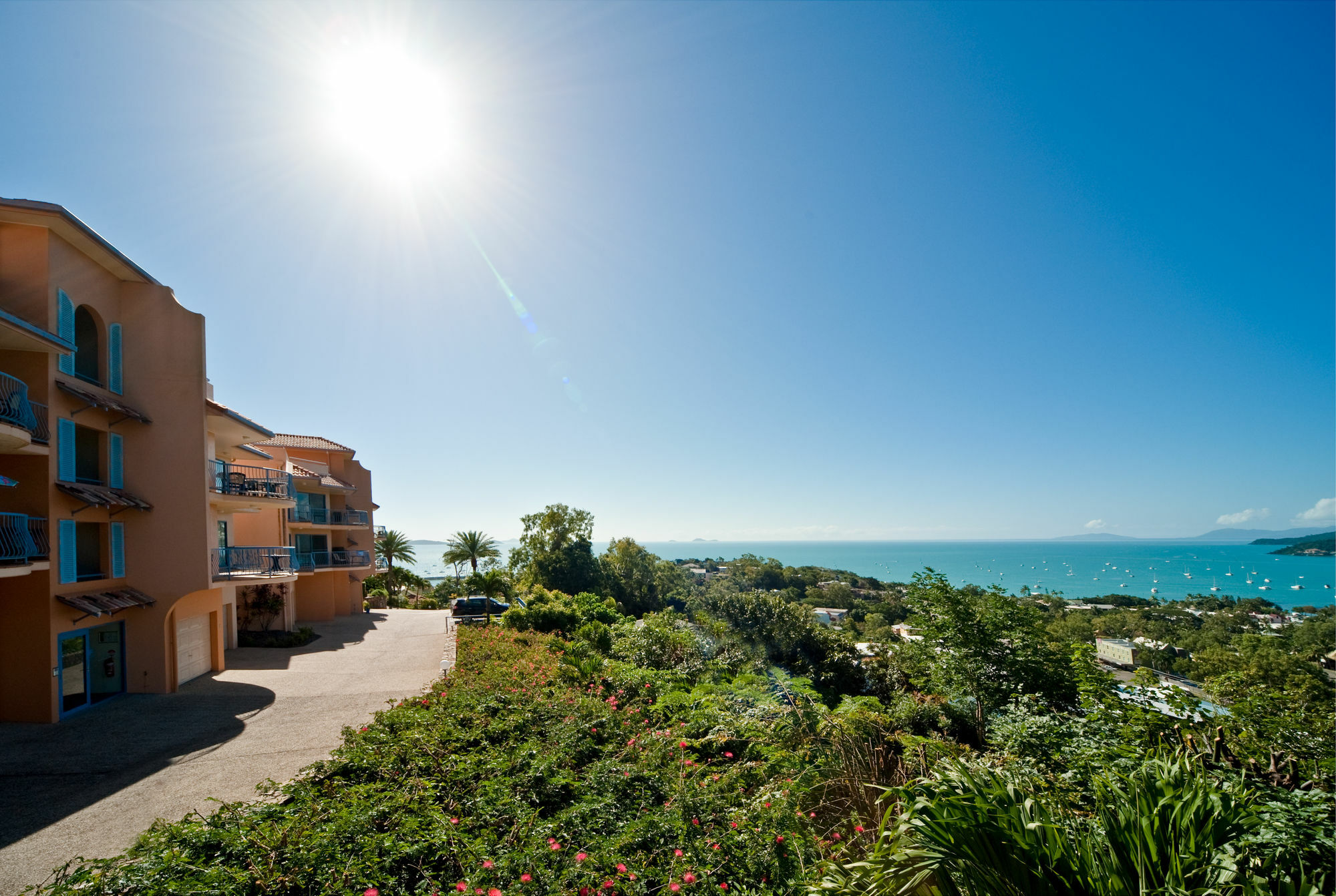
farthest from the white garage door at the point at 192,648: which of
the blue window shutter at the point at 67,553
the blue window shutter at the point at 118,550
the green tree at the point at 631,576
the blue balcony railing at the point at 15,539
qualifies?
the green tree at the point at 631,576

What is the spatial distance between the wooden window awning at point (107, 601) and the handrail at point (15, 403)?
11.6ft

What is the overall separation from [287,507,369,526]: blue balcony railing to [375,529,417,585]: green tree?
12.3 metres

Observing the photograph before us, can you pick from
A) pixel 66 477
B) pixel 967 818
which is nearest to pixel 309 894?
pixel 967 818

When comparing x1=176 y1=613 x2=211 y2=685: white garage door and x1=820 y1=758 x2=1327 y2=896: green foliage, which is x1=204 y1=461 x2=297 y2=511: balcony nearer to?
x1=176 y1=613 x2=211 y2=685: white garage door

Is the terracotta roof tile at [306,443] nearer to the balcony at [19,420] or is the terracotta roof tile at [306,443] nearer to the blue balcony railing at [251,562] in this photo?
the blue balcony railing at [251,562]

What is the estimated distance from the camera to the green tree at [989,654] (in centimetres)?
1104

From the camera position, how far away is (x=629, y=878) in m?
4.64

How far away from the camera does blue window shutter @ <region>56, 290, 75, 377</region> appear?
11102mm

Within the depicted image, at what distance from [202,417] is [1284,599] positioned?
110785 millimetres

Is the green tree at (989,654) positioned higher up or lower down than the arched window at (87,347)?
lower down

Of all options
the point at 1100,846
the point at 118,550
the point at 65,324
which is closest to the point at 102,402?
the point at 65,324

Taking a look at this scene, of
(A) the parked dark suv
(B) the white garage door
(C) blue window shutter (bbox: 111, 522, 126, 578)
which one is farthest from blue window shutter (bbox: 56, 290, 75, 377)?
(A) the parked dark suv

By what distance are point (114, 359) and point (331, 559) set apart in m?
15.0

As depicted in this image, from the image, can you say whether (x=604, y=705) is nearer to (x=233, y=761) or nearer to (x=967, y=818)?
(x=233, y=761)
